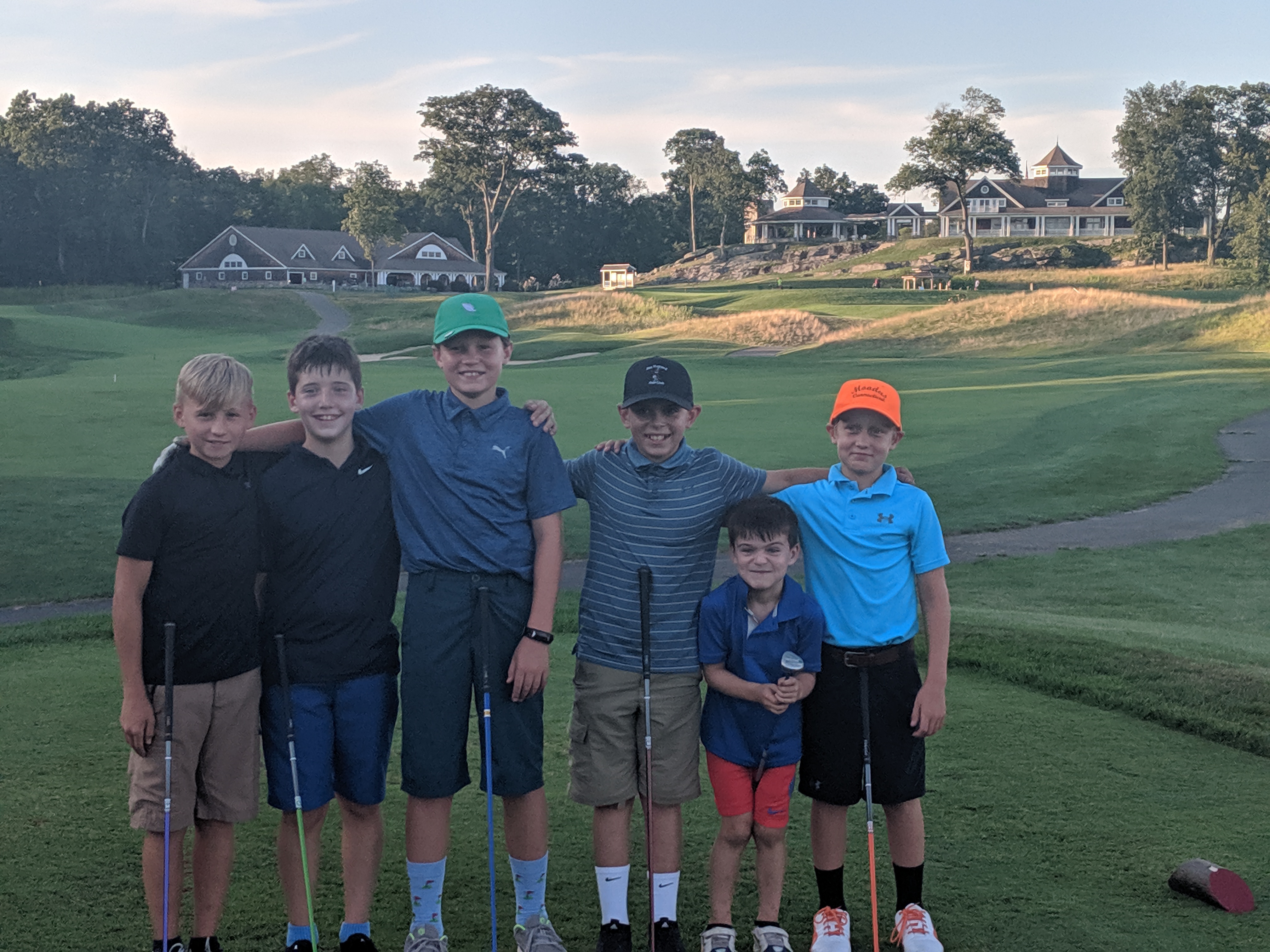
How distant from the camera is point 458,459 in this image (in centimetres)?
371

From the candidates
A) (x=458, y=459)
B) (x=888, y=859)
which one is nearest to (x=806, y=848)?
(x=888, y=859)

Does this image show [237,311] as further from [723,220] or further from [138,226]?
[723,220]

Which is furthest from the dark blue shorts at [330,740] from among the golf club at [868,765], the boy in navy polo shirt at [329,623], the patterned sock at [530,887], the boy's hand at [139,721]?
the golf club at [868,765]

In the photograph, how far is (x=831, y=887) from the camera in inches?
147

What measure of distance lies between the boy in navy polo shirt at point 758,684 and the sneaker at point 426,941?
2.57 feet

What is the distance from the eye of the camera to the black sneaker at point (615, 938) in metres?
3.55

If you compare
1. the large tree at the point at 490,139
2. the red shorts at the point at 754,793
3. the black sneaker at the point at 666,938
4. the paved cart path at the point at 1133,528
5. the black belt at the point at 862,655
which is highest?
the large tree at the point at 490,139

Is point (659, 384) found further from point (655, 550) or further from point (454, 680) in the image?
point (454, 680)

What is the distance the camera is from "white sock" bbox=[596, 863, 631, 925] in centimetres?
360

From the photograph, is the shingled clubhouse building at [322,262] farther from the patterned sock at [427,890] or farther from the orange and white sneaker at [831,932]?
the orange and white sneaker at [831,932]

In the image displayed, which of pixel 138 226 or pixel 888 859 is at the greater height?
pixel 138 226

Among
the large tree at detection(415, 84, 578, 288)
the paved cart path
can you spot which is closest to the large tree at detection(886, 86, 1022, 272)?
the large tree at detection(415, 84, 578, 288)

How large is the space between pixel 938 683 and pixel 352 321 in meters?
56.0

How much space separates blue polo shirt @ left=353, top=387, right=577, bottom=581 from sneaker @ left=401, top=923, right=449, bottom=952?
1004 mm
